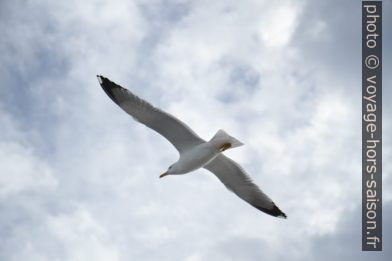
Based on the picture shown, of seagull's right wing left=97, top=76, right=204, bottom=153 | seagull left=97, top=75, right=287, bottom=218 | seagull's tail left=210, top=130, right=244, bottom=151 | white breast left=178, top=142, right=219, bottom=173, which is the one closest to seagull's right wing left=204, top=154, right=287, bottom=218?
seagull left=97, top=75, right=287, bottom=218

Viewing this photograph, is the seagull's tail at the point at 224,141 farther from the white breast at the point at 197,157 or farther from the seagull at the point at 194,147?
the white breast at the point at 197,157

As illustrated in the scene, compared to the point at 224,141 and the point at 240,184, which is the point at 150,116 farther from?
the point at 240,184

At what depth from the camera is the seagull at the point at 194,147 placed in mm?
15492

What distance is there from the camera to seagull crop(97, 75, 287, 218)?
50.8 ft

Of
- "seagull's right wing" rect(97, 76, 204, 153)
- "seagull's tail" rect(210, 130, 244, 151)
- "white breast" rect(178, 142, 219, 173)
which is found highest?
"seagull's right wing" rect(97, 76, 204, 153)

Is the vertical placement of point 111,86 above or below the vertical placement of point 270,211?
above

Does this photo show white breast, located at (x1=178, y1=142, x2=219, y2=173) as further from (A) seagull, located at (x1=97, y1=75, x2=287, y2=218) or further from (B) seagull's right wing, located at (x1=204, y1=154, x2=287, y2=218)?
(B) seagull's right wing, located at (x1=204, y1=154, x2=287, y2=218)

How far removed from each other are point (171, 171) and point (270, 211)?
2731 mm

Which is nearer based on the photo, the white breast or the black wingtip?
the white breast

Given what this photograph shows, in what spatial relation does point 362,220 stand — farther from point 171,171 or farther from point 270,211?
point 171,171

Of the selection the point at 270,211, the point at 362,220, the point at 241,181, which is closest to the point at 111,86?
the point at 241,181

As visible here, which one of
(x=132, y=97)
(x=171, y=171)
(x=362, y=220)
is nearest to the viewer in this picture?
(x=132, y=97)

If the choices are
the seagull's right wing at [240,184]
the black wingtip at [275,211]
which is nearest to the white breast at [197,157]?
the seagull's right wing at [240,184]

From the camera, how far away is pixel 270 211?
1711cm
